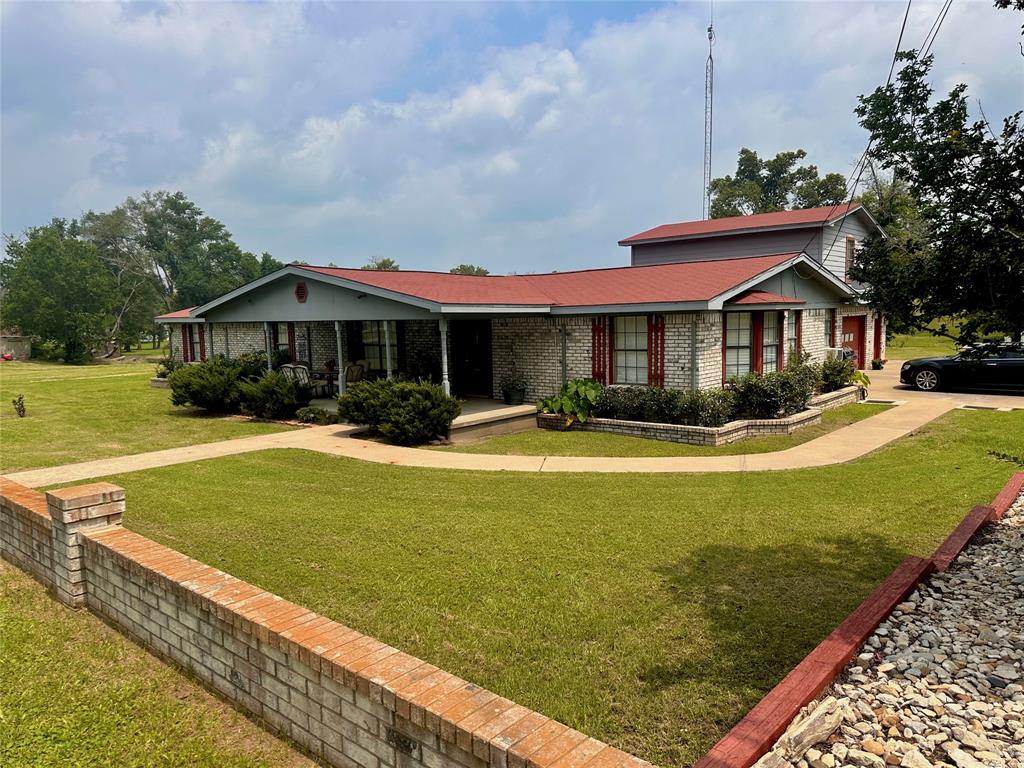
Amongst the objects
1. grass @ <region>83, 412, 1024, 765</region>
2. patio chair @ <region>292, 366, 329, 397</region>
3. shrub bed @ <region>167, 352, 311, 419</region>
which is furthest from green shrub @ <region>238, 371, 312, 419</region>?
grass @ <region>83, 412, 1024, 765</region>

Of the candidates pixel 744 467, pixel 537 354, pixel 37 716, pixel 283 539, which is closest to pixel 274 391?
pixel 537 354

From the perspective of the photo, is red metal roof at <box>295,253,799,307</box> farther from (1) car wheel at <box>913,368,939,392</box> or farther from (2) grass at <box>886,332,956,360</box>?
(2) grass at <box>886,332,956,360</box>

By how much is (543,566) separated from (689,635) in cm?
167

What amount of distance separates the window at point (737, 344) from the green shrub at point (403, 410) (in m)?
6.10

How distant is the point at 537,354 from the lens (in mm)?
16016

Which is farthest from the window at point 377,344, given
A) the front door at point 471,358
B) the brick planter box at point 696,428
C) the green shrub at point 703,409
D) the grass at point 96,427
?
the green shrub at point 703,409

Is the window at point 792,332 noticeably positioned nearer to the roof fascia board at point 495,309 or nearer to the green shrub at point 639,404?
the green shrub at point 639,404

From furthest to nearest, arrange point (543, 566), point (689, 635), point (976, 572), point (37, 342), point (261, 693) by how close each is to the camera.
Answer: point (37, 342) → point (543, 566) → point (976, 572) → point (689, 635) → point (261, 693)

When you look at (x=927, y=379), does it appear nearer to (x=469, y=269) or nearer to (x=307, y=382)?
(x=307, y=382)

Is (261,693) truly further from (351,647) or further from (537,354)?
(537,354)

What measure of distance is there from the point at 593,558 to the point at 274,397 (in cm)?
1159

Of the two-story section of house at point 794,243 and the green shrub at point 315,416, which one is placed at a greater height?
the two-story section of house at point 794,243

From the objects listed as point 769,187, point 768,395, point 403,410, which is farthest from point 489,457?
point 769,187

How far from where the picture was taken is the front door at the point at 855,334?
2349 centimetres
